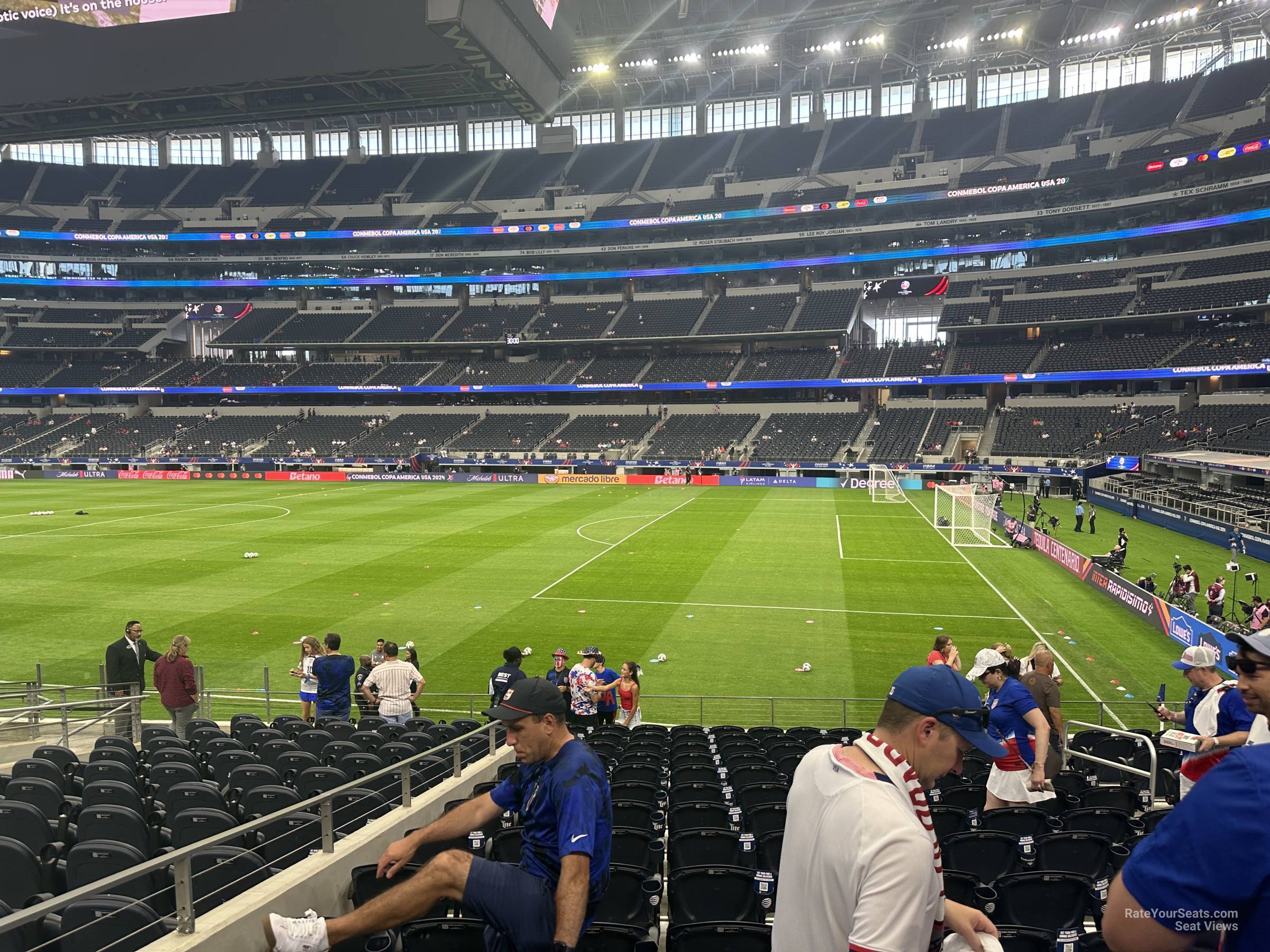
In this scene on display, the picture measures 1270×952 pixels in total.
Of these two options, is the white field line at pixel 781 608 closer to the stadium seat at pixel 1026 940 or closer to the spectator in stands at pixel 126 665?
the spectator in stands at pixel 126 665

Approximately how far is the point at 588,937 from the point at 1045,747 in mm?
4588

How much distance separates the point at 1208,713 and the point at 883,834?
6866 millimetres

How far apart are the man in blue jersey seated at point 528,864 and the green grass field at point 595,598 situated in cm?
1103

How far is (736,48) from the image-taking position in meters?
72.5

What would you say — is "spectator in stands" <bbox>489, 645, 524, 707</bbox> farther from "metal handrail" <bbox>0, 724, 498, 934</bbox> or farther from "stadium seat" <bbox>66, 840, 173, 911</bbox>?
"stadium seat" <bbox>66, 840, 173, 911</bbox>

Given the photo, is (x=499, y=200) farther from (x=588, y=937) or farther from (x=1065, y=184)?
(x=588, y=937)

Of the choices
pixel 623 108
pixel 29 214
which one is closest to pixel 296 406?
pixel 29 214

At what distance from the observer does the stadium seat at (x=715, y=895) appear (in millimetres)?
5602

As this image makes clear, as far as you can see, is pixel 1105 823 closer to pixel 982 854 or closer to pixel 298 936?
pixel 982 854

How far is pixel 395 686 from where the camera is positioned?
41.9ft

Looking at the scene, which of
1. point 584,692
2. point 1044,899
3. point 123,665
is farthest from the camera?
point 123,665

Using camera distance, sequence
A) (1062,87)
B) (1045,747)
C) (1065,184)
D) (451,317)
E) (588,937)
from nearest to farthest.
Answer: (588,937) → (1045,747) → (1065,184) → (1062,87) → (451,317)

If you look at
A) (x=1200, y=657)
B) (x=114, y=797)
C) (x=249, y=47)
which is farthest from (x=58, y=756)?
(x=249, y=47)
